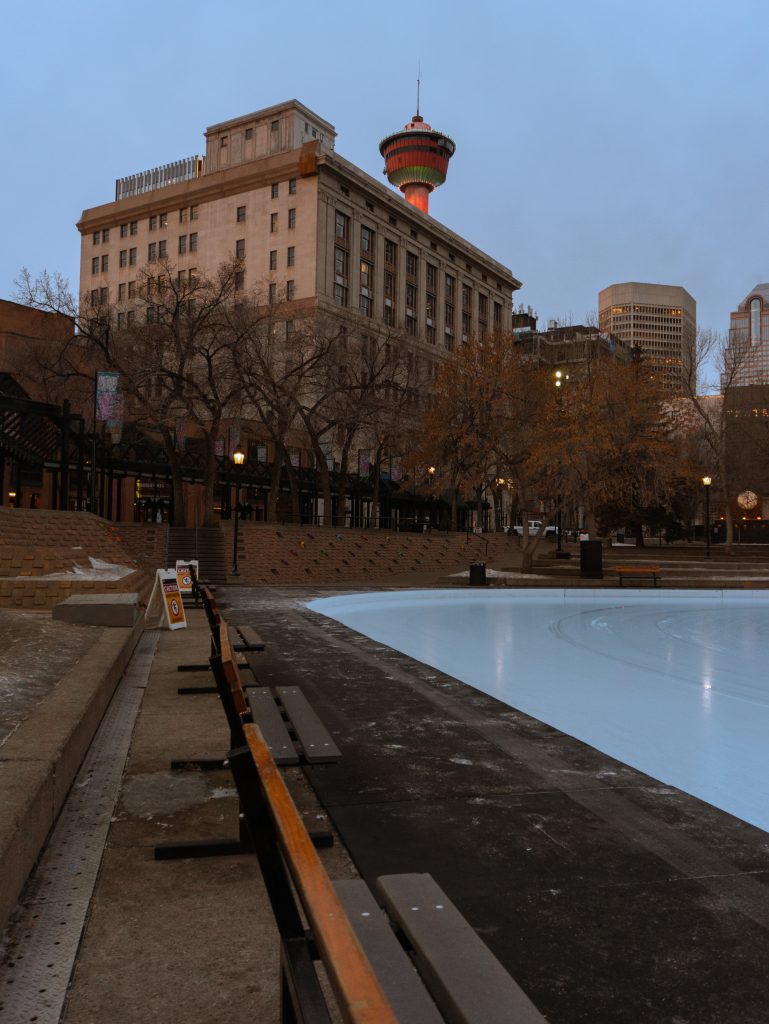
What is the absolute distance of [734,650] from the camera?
1380cm

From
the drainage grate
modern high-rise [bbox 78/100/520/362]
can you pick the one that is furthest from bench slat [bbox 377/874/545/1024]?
A: modern high-rise [bbox 78/100/520/362]

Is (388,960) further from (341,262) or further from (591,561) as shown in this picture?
(341,262)

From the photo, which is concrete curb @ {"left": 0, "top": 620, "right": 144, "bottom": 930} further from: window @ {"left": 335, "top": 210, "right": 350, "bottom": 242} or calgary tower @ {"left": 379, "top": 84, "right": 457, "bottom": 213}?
calgary tower @ {"left": 379, "top": 84, "right": 457, "bottom": 213}

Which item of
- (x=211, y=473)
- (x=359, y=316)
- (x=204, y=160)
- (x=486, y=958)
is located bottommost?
(x=486, y=958)

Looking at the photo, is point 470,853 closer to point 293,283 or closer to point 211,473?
point 211,473

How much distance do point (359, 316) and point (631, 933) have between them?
7134cm

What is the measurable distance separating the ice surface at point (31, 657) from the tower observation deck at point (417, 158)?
141039 millimetres

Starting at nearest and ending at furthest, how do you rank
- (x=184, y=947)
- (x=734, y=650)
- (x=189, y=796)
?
(x=184, y=947) < (x=189, y=796) < (x=734, y=650)

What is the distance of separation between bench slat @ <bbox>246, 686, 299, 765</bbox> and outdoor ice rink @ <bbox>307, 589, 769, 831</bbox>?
2.94 meters

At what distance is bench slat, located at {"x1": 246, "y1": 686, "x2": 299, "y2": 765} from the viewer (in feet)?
15.0

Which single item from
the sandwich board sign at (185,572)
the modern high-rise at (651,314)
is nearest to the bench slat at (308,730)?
the sandwich board sign at (185,572)

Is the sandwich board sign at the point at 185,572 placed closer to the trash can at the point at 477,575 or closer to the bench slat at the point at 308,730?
the bench slat at the point at 308,730

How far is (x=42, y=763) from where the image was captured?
12.9 feet

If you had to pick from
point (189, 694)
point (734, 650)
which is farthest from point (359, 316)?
point (189, 694)
